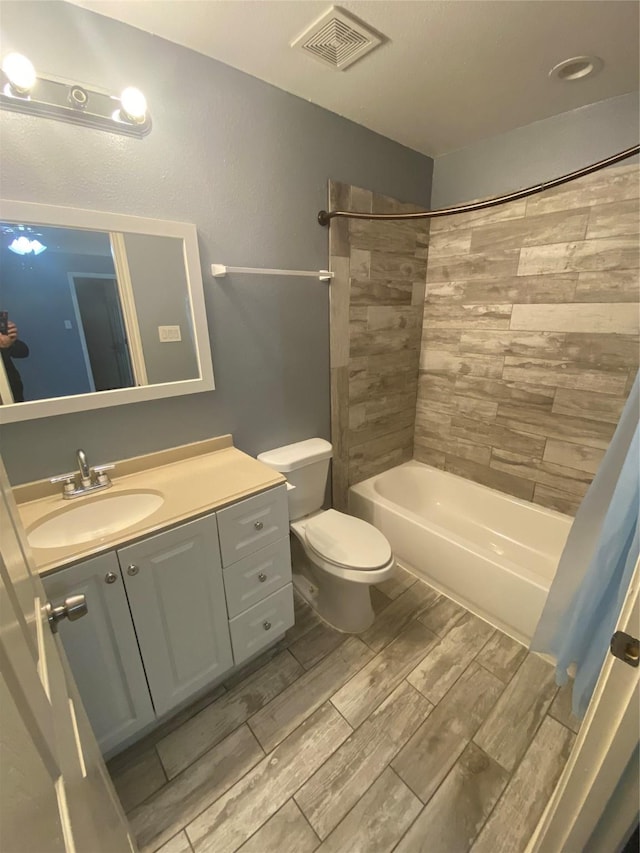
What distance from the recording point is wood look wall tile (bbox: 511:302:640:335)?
169 centimetres

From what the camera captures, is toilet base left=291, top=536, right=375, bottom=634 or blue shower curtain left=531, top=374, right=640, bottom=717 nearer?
blue shower curtain left=531, top=374, right=640, bottom=717

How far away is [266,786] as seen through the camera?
1.19m

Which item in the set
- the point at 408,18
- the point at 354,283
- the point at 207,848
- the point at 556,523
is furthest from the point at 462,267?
the point at 207,848

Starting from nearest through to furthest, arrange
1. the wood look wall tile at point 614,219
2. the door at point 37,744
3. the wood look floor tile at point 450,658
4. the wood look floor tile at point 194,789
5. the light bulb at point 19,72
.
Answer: the door at point 37,744, the light bulb at point 19,72, the wood look floor tile at point 194,789, the wood look floor tile at point 450,658, the wood look wall tile at point 614,219

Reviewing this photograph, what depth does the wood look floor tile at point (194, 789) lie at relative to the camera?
110 cm

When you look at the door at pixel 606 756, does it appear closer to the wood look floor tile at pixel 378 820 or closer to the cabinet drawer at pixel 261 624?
the wood look floor tile at pixel 378 820

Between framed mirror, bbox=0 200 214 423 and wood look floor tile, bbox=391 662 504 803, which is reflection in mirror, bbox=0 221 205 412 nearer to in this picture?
framed mirror, bbox=0 200 214 423

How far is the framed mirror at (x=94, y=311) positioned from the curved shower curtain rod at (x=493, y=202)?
740mm

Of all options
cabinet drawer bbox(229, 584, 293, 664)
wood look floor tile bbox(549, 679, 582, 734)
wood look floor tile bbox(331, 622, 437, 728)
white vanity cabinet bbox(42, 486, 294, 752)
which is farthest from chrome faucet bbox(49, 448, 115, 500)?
wood look floor tile bbox(549, 679, 582, 734)

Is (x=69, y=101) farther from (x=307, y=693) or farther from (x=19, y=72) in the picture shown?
(x=307, y=693)

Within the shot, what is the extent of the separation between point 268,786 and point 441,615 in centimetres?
104

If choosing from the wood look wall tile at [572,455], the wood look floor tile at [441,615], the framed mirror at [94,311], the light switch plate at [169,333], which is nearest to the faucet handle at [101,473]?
the framed mirror at [94,311]

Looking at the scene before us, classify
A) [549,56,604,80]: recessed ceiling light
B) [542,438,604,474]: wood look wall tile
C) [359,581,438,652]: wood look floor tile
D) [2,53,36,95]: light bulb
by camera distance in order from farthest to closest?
[542,438,604,474]: wood look wall tile → [359,581,438,652]: wood look floor tile → [549,56,604,80]: recessed ceiling light → [2,53,36,95]: light bulb

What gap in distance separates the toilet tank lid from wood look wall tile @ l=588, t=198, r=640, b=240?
165 cm
